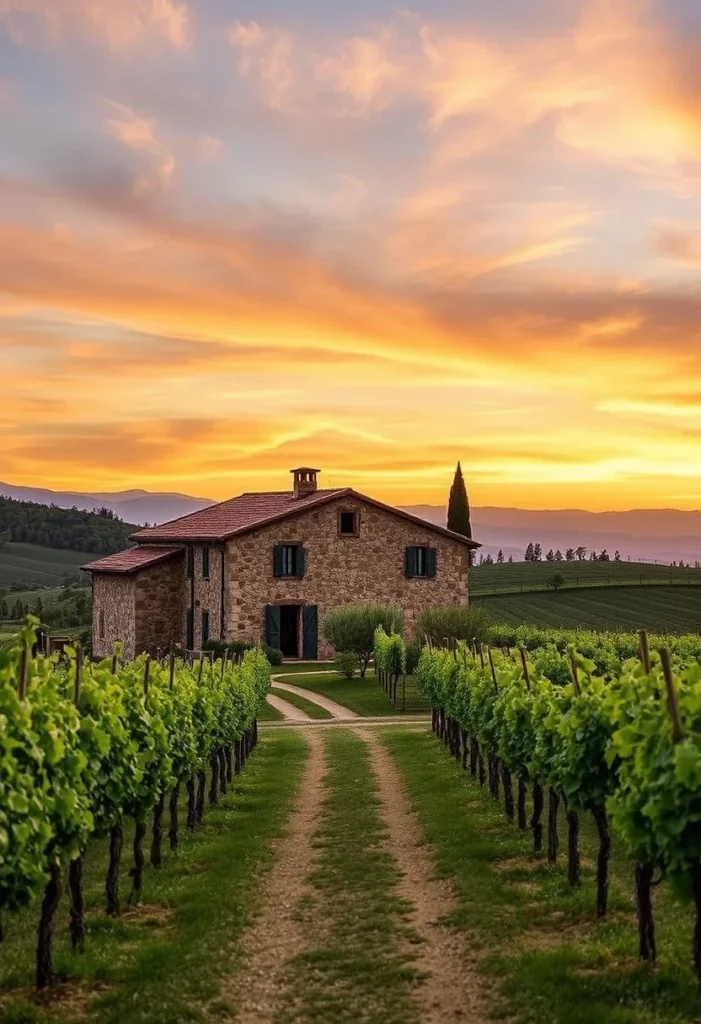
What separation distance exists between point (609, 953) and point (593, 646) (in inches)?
991

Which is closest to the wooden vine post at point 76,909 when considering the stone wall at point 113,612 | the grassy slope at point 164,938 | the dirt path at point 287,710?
the grassy slope at point 164,938

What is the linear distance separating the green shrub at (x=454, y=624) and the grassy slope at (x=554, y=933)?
23.0 metres

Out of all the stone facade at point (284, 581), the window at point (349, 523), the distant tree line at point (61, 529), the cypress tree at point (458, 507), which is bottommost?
the stone facade at point (284, 581)

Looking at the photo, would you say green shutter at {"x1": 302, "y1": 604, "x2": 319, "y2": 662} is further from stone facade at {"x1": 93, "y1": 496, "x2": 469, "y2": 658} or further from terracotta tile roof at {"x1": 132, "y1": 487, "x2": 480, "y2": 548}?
terracotta tile roof at {"x1": 132, "y1": 487, "x2": 480, "y2": 548}

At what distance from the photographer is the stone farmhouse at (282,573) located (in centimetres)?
4491

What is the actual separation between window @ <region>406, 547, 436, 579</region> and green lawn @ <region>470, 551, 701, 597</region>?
24.9 metres

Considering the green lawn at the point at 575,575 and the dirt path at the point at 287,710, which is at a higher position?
the green lawn at the point at 575,575

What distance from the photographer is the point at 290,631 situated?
46750 mm

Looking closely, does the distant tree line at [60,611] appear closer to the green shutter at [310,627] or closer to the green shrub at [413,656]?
the green shutter at [310,627]

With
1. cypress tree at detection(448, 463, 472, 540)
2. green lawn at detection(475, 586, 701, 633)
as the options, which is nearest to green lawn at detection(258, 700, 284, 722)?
green lawn at detection(475, 586, 701, 633)

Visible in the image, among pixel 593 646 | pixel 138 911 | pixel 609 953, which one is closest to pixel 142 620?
pixel 593 646

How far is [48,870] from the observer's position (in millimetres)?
9203

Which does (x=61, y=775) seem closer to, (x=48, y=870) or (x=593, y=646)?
(x=48, y=870)

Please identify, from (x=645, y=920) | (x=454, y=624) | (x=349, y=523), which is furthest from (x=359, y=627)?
(x=645, y=920)
